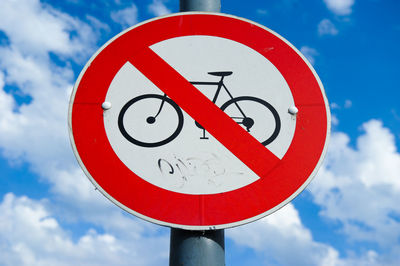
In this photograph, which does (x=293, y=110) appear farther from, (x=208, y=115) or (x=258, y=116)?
(x=208, y=115)

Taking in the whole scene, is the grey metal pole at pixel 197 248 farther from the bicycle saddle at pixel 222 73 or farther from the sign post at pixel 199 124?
the bicycle saddle at pixel 222 73

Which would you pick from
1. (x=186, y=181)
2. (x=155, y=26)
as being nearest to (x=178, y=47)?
(x=155, y=26)

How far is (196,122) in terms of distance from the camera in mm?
1223

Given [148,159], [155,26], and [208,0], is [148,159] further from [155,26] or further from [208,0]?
[208,0]

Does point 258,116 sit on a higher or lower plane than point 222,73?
lower

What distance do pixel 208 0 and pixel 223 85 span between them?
1.04ft

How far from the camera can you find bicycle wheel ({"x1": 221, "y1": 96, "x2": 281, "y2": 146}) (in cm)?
123

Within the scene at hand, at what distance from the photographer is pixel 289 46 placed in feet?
4.49

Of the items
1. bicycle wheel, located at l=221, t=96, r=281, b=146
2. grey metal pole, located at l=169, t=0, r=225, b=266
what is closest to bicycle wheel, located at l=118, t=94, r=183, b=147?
bicycle wheel, located at l=221, t=96, r=281, b=146

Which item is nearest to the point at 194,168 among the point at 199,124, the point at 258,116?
the point at 199,124

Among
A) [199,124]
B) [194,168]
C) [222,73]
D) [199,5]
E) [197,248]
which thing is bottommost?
[197,248]

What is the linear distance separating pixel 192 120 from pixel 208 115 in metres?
0.05

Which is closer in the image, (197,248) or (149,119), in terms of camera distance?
(197,248)

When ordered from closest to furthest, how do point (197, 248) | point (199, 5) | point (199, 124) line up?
point (197, 248) < point (199, 124) < point (199, 5)
